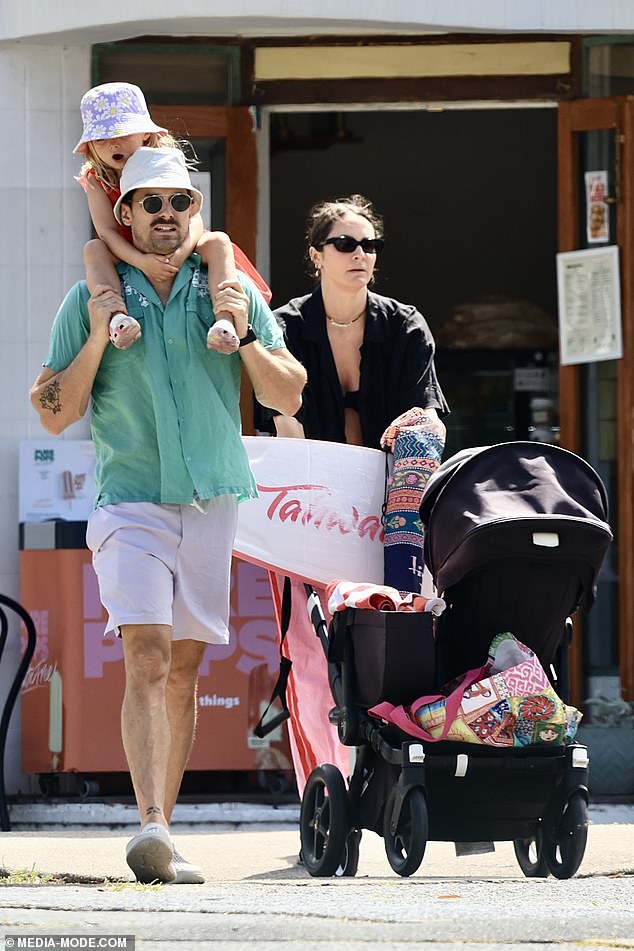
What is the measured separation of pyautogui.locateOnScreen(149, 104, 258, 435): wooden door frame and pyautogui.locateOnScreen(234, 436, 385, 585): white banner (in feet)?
7.65

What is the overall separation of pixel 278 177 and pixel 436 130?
1.10 meters

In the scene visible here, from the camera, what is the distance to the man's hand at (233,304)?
16.2 ft

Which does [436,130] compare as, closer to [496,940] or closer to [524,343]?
[524,343]

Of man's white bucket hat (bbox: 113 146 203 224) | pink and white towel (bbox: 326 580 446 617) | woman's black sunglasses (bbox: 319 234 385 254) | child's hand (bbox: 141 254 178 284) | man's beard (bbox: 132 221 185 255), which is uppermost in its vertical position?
man's white bucket hat (bbox: 113 146 203 224)

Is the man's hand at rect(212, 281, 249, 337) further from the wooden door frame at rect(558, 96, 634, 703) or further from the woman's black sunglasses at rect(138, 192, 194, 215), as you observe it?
the wooden door frame at rect(558, 96, 634, 703)

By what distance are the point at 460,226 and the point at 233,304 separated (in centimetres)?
682

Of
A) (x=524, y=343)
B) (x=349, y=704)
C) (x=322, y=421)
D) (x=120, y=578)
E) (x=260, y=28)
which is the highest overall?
(x=260, y=28)

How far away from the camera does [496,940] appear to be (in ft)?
11.5

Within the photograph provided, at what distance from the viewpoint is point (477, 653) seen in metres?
5.20

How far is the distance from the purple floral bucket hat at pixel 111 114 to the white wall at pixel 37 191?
2.82 meters

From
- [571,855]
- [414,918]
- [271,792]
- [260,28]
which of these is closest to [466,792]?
[571,855]

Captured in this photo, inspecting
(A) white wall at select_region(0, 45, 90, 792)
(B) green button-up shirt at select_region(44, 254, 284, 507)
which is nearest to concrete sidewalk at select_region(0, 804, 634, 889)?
(B) green button-up shirt at select_region(44, 254, 284, 507)

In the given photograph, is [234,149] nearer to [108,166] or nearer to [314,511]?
[314,511]

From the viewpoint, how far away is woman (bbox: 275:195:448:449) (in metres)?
5.90
